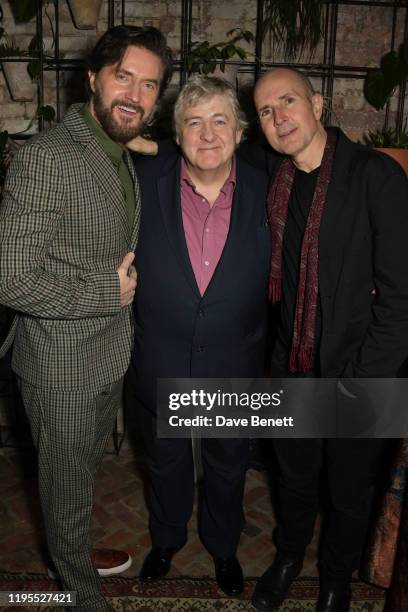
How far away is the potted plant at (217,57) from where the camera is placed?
301 cm

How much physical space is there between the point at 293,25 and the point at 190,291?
196 centimetres

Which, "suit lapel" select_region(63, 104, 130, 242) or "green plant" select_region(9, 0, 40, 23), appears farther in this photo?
"green plant" select_region(9, 0, 40, 23)

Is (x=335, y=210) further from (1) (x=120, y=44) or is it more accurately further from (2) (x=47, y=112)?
(2) (x=47, y=112)

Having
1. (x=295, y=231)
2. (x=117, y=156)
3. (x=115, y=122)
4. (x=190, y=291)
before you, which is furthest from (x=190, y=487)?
(x=115, y=122)

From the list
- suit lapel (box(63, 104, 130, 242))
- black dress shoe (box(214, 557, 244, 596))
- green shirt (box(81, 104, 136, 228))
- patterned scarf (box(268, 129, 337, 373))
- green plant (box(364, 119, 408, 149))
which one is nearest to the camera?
suit lapel (box(63, 104, 130, 242))

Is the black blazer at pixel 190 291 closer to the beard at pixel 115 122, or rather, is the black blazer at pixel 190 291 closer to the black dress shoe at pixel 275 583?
the beard at pixel 115 122

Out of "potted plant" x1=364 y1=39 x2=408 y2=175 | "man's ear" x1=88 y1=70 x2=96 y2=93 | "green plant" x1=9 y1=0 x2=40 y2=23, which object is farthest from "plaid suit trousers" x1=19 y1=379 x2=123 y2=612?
"green plant" x1=9 y1=0 x2=40 y2=23

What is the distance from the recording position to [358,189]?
1851 millimetres

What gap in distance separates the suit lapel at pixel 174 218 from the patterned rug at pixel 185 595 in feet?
4.01

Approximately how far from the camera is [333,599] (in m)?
2.13

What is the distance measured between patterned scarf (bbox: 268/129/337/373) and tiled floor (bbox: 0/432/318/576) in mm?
973

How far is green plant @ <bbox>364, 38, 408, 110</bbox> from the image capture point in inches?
122

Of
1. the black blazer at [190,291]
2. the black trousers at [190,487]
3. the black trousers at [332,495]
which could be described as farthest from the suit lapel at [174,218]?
the black trousers at [332,495]

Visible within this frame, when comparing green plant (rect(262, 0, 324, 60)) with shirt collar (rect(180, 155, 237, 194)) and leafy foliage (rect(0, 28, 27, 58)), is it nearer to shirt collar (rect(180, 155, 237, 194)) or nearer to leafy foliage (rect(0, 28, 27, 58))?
leafy foliage (rect(0, 28, 27, 58))
